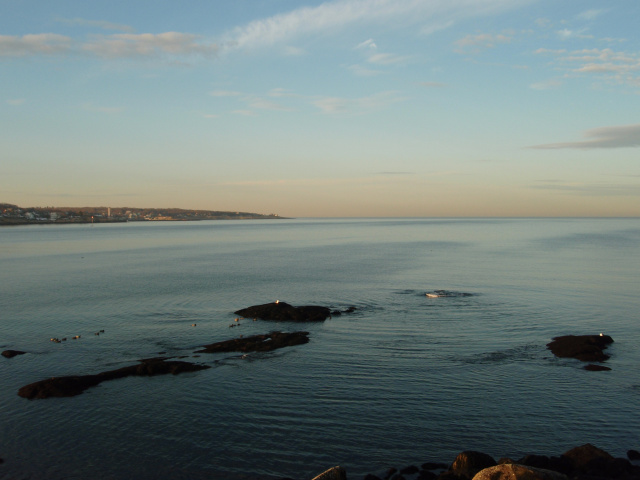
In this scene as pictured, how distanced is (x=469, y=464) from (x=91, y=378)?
18662 mm

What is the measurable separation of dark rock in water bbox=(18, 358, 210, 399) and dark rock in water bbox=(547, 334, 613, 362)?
20.8 m

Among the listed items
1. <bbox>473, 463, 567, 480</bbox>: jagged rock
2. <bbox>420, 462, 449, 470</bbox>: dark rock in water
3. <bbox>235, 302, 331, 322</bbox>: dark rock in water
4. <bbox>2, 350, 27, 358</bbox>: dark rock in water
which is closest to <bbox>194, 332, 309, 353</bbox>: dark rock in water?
<bbox>235, 302, 331, 322</bbox>: dark rock in water

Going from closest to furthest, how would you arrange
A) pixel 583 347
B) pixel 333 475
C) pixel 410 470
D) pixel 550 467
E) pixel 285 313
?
pixel 333 475
pixel 550 467
pixel 410 470
pixel 583 347
pixel 285 313

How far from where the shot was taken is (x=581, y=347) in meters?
28.6

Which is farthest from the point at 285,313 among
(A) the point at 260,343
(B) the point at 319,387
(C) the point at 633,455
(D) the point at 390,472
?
(C) the point at 633,455

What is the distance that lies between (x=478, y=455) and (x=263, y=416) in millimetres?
8995

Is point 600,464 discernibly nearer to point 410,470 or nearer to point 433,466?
point 433,466

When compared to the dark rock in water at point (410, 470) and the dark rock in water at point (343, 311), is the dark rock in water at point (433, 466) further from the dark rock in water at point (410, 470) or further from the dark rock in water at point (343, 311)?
the dark rock in water at point (343, 311)

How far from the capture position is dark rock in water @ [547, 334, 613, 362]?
27.6 meters

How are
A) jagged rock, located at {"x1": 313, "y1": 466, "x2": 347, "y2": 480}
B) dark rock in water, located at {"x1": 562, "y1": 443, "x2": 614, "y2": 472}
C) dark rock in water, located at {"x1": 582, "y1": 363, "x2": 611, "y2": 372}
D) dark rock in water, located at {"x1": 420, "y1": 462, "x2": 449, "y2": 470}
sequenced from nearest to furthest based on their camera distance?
jagged rock, located at {"x1": 313, "y1": 466, "x2": 347, "y2": 480} → dark rock in water, located at {"x1": 562, "y1": 443, "x2": 614, "y2": 472} → dark rock in water, located at {"x1": 420, "y1": 462, "x2": 449, "y2": 470} → dark rock in water, located at {"x1": 582, "y1": 363, "x2": 611, "y2": 372}

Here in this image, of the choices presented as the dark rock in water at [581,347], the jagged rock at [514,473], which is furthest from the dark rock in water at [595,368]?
the jagged rock at [514,473]

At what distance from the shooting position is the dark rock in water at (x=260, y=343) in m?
30.0

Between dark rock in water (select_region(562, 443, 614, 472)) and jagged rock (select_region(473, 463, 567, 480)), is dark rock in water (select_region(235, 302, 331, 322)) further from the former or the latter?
jagged rock (select_region(473, 463, 567, 480))

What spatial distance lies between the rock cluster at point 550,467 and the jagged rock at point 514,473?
2.39 ft
